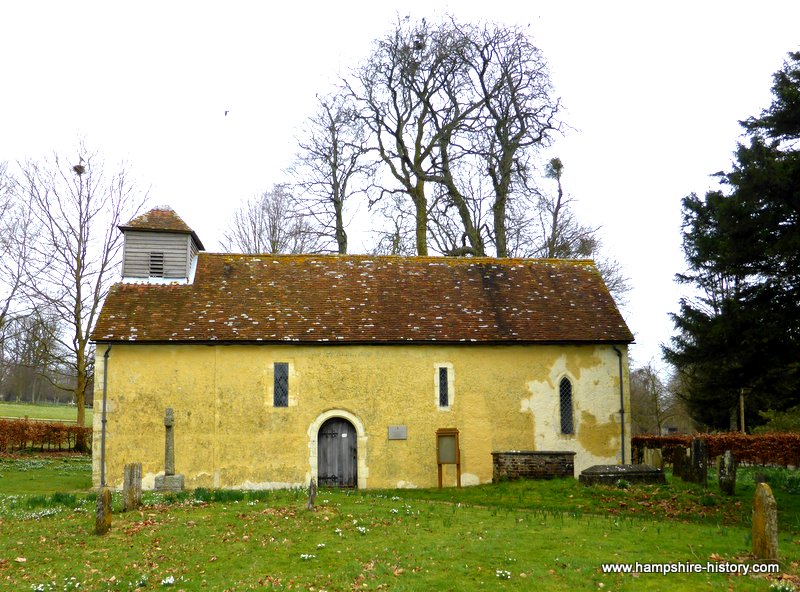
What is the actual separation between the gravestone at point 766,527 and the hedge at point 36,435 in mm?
32380

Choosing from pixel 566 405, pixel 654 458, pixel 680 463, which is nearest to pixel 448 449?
pixel 566 405

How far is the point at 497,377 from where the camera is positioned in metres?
22.8

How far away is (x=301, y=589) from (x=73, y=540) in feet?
17.4

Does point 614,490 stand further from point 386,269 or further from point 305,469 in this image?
point 386,269

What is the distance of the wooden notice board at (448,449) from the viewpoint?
2167cm

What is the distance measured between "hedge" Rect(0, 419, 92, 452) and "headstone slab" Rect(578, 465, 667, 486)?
26693mm

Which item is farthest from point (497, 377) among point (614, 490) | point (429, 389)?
point (614, 490)

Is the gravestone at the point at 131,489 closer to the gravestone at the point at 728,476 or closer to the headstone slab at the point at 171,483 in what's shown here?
the headstone slab at the point at 171,483

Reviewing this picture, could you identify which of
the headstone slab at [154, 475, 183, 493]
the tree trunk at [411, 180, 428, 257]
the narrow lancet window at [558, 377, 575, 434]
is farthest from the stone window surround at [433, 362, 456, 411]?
the tree trunk at [411, 180, 428, 257]

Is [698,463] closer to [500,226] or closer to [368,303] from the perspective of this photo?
[368,303]

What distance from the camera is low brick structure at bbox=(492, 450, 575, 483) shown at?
19859 mm

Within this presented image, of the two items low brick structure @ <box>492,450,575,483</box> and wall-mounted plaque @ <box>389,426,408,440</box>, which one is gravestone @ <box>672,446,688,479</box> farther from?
wall-mounted plaque @ <box>389,426,408,440</box>

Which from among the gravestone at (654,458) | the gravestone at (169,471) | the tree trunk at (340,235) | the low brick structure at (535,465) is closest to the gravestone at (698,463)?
the gravestone at (654,458)

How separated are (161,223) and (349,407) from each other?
920 centimetres
